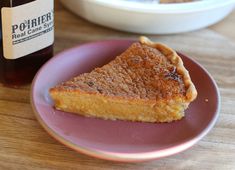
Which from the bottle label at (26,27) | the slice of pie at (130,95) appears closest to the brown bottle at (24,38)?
the bottle label at (26,27)

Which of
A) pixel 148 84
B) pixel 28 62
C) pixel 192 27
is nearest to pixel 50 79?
pixel 28 62

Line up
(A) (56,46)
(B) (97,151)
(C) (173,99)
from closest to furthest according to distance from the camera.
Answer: (B) (97,151)
(C) (173,99)
(A) (56,46)

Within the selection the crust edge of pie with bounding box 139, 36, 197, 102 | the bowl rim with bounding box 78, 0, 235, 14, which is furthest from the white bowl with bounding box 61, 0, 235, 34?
the crust edge of pie with bounding box 139, 36, 197, 102

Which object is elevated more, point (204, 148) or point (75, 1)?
point (75, 1)

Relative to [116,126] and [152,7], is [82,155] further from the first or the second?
[152,7]

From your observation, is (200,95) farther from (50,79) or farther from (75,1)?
(75,1)

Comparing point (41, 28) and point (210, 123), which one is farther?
point (41, 28)
